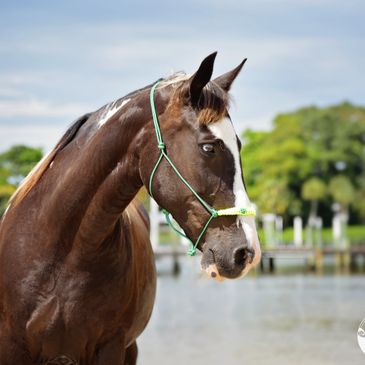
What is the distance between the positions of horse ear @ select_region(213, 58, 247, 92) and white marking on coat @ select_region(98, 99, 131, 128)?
1.65ft

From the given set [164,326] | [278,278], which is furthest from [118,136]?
[278,278]

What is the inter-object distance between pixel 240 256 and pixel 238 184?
0.34 metres

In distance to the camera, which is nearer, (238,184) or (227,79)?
(238,184)

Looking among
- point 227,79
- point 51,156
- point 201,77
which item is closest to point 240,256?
point 201,77

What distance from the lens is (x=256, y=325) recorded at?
77.8 feet

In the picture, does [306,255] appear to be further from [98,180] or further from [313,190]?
[98,180]

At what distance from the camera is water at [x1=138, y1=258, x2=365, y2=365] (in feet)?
52.1

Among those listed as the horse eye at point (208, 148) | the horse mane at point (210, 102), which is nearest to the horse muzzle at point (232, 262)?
the horse eye at point (208, 148)

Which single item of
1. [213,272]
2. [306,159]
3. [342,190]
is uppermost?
[306,159]

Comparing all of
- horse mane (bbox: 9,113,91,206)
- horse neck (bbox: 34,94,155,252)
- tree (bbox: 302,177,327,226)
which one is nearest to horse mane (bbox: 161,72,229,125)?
horse neck (bbox: 34,94,155,252)

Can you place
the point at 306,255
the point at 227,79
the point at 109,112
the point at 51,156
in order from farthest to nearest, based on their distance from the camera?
1. the point at 306,255
2. the point at 51,156
3. the point at 109,112
4. the point at 227,79

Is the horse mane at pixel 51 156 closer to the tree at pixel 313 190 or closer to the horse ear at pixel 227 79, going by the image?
the horse ear at pixel 227 79

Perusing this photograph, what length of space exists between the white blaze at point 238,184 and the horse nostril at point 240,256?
35 millimetres

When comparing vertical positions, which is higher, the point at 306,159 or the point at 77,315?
the point at 306,159
